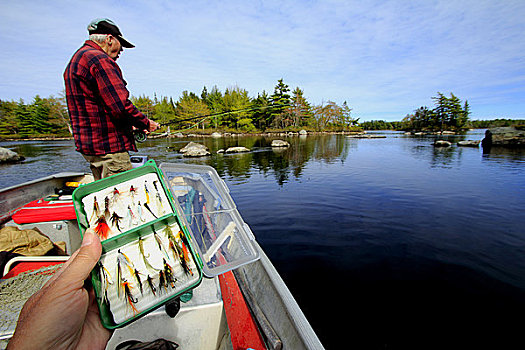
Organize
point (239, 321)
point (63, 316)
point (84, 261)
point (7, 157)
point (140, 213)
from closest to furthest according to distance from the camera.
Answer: point (63, 316), point (84, 261), point (140, 213), point (239, 321), point (7, 157)

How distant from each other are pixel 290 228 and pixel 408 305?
3.24m

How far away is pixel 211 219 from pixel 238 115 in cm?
6716

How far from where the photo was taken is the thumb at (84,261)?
2.97 ft

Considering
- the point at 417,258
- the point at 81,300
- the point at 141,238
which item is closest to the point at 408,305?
the point at 417,258

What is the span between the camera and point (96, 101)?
2.49 meters

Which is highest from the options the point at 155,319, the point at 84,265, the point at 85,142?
the point at 85,142

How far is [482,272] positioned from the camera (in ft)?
14.4

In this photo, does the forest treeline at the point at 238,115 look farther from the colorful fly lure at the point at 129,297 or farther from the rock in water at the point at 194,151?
the colorful fly lure at the point at 129,297

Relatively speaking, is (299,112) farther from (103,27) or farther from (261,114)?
(103,27)

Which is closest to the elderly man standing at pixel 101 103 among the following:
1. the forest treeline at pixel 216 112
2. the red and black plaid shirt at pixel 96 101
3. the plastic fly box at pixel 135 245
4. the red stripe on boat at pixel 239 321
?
the red and black plaid shirt at pixel 96 101

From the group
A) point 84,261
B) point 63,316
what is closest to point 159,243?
point 84,261

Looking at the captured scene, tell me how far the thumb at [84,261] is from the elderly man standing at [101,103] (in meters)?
1.81

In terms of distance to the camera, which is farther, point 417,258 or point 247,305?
point 417,258

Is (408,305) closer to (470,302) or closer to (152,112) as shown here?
(470,302)
